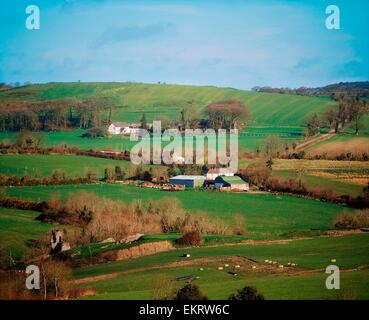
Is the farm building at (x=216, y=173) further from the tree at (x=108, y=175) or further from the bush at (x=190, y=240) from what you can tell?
the bush at (x=190, y=240)

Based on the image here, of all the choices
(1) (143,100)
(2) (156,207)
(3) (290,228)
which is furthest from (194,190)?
(1) (143,100)

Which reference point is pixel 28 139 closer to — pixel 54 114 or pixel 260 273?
pixel 54 114

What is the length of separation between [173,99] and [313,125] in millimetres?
6560

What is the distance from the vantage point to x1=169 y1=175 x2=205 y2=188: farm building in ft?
76.3

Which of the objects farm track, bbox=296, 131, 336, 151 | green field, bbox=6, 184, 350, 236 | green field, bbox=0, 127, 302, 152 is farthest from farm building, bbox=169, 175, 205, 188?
farm track, bbox=296, 131, 336, 151

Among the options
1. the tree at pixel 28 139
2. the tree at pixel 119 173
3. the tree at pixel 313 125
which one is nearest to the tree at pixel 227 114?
the tree at pixel 313 125

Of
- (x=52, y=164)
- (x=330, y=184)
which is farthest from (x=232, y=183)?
(x=52, y=164)

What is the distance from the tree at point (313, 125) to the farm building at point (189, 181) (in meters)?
4.96

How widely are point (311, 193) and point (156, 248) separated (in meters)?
5.74

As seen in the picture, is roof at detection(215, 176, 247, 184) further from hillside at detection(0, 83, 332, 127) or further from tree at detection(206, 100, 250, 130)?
hillside at detection(0, 83, 332, 127)

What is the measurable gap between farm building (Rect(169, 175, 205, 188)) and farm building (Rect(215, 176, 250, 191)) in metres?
0.53

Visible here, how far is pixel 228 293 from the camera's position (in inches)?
596
